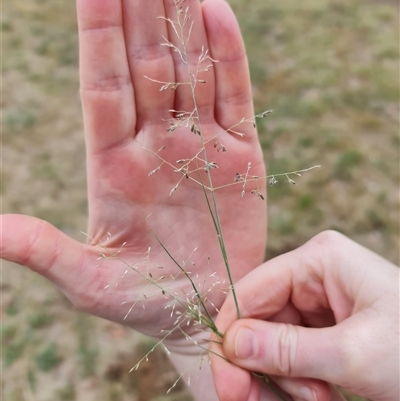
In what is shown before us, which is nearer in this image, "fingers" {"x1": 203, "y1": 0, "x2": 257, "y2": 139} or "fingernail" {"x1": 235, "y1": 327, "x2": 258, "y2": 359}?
"fingernail" {"x1": 235, "y1": 327, "x2": 258, "y2": 359}

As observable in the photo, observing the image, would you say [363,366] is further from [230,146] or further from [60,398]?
[60,398]

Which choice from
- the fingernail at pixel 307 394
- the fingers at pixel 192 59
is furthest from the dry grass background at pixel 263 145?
the fingers at pixel 192 59

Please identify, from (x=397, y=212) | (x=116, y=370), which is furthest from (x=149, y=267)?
(x=397, y=212)

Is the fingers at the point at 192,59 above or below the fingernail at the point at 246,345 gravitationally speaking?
above

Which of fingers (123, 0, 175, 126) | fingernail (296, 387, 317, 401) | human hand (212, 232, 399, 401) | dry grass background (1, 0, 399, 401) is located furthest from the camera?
dry grass background (1, 0, 399, 401)

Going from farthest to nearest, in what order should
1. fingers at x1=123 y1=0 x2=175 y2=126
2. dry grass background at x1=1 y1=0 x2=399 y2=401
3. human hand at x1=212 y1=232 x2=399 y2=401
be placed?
dry grass background at x1=1 y1=0 x2=399 y2=401
fingers at x1=123 y1=0 x2=175 y2=126
human hand at x1=212 y1=232 x2=399 y2=401

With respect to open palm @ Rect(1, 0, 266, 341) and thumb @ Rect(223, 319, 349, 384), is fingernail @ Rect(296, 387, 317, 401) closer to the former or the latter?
thumb @ Rect(223, 319, 349, 384)

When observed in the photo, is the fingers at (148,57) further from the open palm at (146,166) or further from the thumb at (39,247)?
the thumb at (39,247)

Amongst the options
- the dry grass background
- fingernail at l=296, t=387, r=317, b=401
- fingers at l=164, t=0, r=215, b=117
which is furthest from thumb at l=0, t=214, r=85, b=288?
the dry grass background
